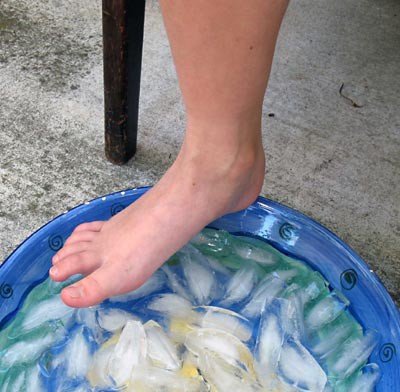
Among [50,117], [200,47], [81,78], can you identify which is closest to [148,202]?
[200,47]

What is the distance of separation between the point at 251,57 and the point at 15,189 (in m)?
0.61

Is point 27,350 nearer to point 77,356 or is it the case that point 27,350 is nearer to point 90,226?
point 77,356

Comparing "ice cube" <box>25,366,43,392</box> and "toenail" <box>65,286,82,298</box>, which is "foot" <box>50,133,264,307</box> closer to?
"toenail" <box>65,286,82,298</box>

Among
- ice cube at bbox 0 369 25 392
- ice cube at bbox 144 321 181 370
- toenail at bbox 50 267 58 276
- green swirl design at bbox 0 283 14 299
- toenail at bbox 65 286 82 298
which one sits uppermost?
toenail at bbox 65 286 82 298

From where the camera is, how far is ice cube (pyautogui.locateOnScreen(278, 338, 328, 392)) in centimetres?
80

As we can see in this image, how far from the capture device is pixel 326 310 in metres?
0.85

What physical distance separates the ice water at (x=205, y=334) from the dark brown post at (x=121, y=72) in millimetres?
292

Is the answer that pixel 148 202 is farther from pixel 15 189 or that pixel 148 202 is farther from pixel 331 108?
pixel 331 108

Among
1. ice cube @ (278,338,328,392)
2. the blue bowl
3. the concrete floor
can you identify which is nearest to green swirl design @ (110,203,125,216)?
the blue bowl

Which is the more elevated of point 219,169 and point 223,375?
point 219,169

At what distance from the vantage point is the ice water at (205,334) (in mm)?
791

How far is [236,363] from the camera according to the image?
0.83 m

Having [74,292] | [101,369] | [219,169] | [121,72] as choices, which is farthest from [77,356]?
[121,72]

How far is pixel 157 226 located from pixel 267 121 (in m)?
0.57
